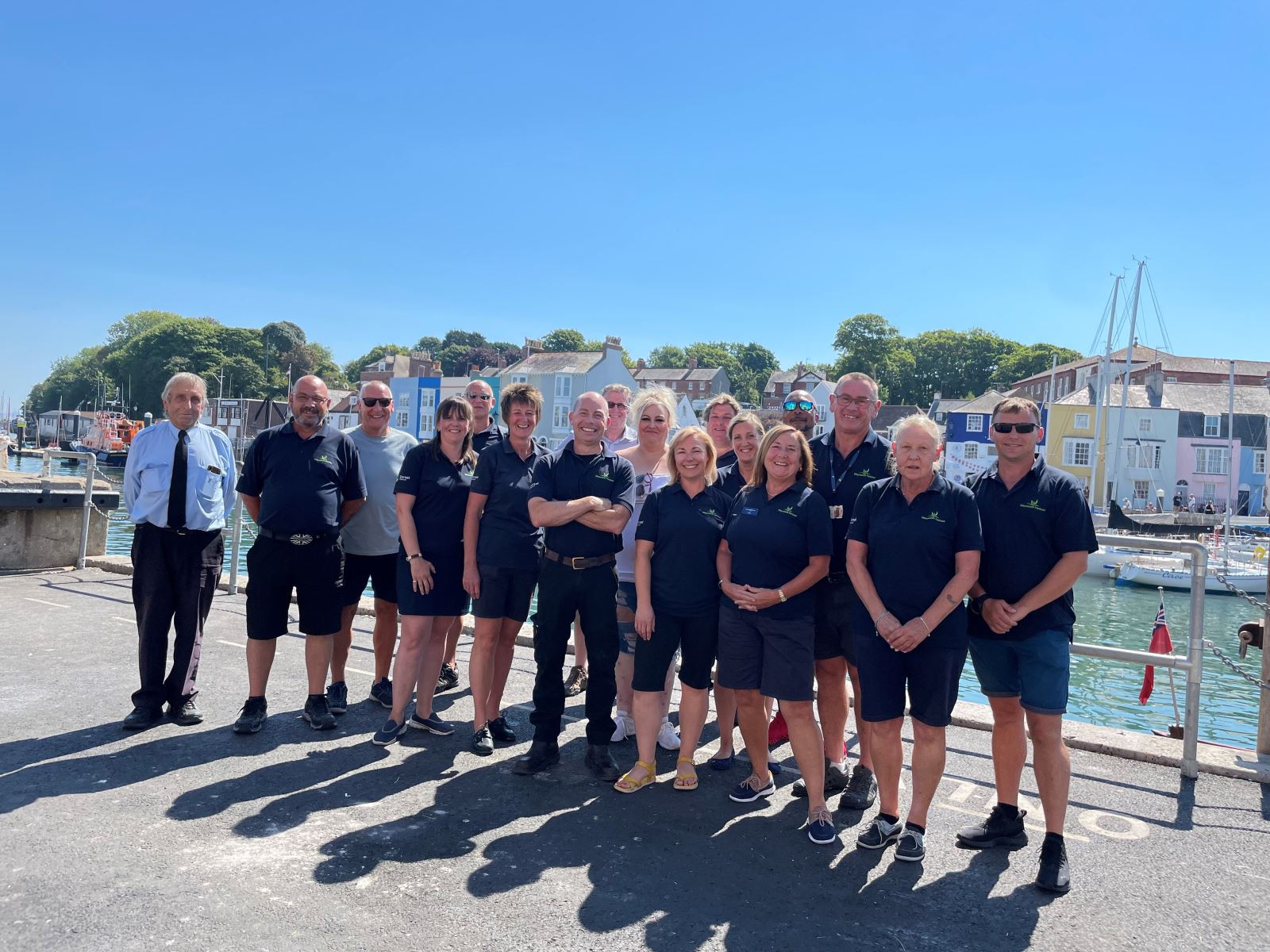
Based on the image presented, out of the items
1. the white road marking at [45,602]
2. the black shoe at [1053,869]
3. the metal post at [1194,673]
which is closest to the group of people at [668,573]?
the black shoe at [1053,869]

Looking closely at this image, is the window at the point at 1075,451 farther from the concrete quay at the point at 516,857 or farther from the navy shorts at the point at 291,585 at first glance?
the navy shorts at the point at 291,585

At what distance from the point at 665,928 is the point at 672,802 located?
1.26 m

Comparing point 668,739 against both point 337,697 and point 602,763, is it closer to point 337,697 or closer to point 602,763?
point 602,763

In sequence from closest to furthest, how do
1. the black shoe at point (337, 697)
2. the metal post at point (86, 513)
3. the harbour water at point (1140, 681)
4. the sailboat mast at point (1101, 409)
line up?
the black shoe at point (337, 697), the metal post at point (86, 513), the harbour water at point (1140, 681), the sailboat mast at point (1101, 409)

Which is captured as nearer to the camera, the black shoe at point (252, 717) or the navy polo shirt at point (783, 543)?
the navy polo shirt at point (783, 543)

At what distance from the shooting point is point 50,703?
5.40m

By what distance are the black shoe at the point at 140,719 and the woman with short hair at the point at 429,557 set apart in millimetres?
1387

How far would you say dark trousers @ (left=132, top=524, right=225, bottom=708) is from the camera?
520 centimetres

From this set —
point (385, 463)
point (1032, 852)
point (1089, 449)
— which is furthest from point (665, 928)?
point (1089, 449)

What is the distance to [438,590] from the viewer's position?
17.0 feet

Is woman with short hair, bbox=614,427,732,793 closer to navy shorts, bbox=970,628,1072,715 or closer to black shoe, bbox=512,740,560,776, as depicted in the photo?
black shoe, bbox=512,740,560,776

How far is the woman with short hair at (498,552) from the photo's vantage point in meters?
4.94

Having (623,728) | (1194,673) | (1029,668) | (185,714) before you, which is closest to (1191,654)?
(1194,673)

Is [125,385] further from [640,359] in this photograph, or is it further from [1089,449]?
[1089,449]
